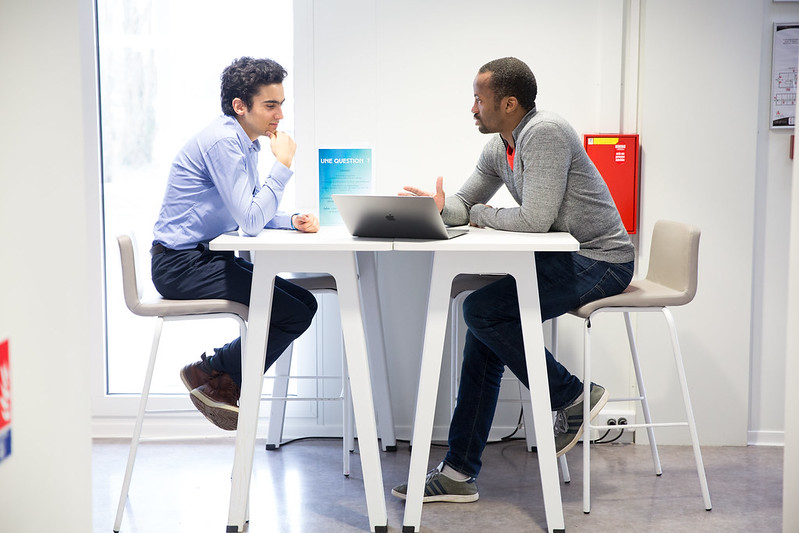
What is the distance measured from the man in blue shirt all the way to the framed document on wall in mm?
1802

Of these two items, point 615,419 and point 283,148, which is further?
point 615,419

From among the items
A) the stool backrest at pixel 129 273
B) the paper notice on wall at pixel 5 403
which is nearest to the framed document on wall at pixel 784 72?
the stool backrest at pixel 129 273

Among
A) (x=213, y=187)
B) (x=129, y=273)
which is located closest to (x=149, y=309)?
(x=129, y=273)

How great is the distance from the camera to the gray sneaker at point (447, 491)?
8.04 feet

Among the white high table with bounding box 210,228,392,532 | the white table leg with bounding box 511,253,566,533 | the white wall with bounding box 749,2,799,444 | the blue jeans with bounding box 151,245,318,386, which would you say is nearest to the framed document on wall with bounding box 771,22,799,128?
the white wall with bounding box 749,2,799,444

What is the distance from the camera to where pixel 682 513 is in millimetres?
2396

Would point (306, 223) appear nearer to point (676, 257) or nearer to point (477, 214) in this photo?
point (477, 214)

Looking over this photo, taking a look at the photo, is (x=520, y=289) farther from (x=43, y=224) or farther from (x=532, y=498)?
(x=43, y=224)

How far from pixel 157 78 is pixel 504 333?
1.78 m

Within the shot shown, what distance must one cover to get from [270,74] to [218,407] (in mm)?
1108

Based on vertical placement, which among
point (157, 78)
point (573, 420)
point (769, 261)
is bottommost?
point (573, 420)

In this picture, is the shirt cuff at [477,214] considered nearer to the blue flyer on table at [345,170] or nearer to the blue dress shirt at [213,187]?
the blue flyer on table at [345,170]

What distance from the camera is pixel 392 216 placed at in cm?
216

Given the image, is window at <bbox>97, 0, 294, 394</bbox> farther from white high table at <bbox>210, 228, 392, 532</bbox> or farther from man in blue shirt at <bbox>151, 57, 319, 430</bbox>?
white high table at <bbox>210, 228, 392, 532</bbox>
